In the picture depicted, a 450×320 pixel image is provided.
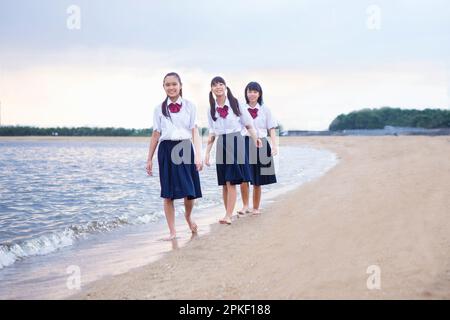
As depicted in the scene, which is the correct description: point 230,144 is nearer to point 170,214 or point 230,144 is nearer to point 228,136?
point 228,136

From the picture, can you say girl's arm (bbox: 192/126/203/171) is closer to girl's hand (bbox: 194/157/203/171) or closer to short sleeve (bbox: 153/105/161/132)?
girl's hand (bbox: 194/157/203/171)

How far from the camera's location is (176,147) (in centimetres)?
576

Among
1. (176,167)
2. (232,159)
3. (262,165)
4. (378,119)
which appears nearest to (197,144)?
(176,167)

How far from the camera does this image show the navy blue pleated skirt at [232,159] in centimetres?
688

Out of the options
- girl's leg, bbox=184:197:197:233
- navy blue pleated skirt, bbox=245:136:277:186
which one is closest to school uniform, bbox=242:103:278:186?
navy blue pleated skirt, bbox=245:136:277:186

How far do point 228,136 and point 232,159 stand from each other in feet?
1.10

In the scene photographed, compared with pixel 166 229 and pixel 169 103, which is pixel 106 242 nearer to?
pixel 166 229

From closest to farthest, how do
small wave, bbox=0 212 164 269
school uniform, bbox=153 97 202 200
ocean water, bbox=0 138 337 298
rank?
1. ocean water, bbox=0 138 337 298
2. small wave, bbox=0 212 164 269
3. school uniform, bbox=153 97 202 200

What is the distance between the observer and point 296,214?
672 centimetres

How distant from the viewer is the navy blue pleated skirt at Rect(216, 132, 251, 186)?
6.88 meters

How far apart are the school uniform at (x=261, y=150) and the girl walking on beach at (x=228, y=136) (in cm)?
30
